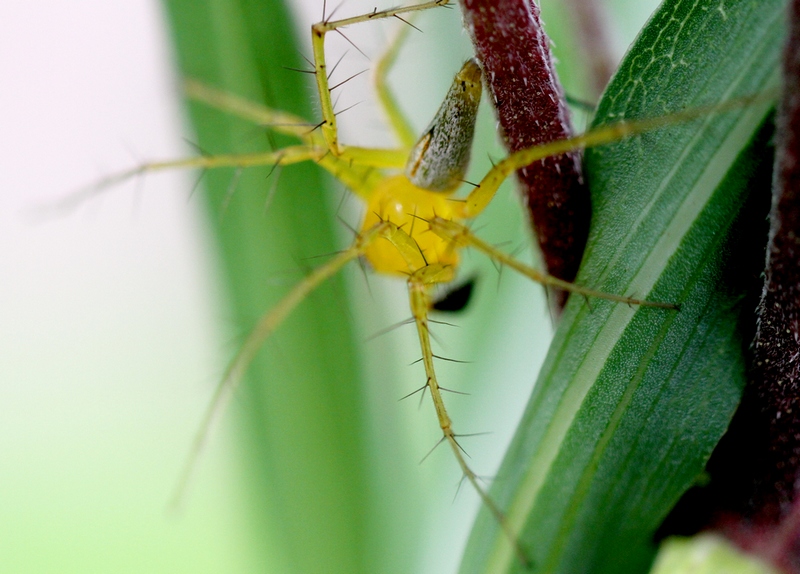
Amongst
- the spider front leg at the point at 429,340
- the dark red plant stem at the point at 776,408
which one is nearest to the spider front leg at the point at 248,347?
the spider front leg at the point at 429,340

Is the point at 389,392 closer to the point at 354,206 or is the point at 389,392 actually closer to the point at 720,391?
the point at 354,206

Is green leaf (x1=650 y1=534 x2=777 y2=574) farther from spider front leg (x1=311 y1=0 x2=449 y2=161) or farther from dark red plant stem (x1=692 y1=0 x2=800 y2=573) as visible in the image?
spider front leg (x1=311 y1=0 x2=449 y2=161)

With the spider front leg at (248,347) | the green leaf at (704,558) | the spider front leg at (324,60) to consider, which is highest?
the spider front leg at (324,60)

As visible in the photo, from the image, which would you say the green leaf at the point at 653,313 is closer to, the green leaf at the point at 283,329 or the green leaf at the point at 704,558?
the green leaf at the point at 704,558

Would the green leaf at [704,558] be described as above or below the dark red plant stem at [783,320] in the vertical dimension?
below

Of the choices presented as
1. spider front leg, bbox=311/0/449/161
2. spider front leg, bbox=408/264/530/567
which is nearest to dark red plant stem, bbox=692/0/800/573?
spider front leg, bbox=408/264/530/567

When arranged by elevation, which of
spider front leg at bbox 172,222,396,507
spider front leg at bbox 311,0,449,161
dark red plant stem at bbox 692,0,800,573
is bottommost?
dark red plant stem at bbox 692,0,800,573

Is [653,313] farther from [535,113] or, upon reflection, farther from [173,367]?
[173,367]
